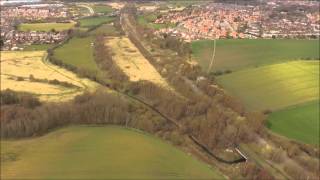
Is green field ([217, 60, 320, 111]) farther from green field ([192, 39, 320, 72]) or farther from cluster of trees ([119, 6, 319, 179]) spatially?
green field ([192, 39, 320, 72])

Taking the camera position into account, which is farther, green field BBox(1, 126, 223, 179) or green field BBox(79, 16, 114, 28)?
green field BBox(79, 16, 114, 28)

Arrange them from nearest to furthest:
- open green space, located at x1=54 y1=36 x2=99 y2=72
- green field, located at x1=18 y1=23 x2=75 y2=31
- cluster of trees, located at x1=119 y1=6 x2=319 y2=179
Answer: cluster of trees, located at x1=119 y1=6 x2=319 y2=179 < open green space, located at x1=54 y1=36 x2=99 y2=72 < green field, located at x1=18 y1=23 x2=75 y2=31

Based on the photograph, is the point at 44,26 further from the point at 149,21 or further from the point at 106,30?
the point at 149,21

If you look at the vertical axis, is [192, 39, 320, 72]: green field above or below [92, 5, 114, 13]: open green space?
below

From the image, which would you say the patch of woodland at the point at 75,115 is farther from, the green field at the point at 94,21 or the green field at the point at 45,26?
the green field at the point at 94,21

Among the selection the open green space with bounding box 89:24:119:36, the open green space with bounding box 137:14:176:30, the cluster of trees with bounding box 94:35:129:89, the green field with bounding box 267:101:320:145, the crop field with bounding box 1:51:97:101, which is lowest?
the open green space with bounding box 137:14:176:30

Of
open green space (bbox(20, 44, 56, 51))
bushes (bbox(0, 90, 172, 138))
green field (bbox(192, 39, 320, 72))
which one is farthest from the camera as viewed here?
open green space (bbox(20, 44, 56, 51))

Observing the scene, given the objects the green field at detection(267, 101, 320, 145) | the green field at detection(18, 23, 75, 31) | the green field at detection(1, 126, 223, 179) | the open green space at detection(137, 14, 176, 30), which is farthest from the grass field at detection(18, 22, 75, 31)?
the green field at detection(267, 101, 320, 145)
